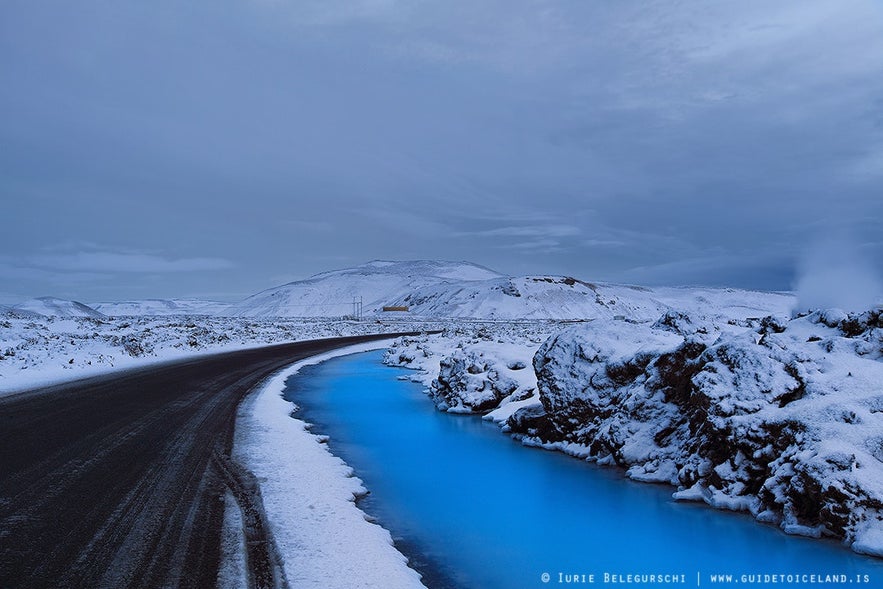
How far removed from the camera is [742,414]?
848 cm

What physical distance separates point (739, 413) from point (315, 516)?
6280mm

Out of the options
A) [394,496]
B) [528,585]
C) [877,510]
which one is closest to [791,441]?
[877,510]

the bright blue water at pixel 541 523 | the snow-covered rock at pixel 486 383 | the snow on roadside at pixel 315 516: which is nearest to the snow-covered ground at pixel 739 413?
the bright blue water at pixel 541 523

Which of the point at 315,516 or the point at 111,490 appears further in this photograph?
the point at 111,490

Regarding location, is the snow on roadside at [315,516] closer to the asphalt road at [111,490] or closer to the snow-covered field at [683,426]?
the snow-covered field at [683,426]

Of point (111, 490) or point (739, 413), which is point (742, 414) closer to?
point (739, 413)

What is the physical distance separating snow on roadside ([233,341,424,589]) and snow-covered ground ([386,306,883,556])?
15.8 feet

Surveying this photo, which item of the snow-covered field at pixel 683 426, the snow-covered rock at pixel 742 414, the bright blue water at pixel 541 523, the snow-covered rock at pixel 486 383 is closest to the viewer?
the bright blue water at pixel 541 523

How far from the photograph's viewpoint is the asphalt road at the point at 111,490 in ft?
16.0

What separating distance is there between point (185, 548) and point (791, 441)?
7.49m

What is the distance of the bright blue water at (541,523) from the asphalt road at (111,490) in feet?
7.42

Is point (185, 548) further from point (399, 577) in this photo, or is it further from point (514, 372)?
point (514, 372)

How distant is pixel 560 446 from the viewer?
11930 mm

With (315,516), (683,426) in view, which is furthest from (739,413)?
(315,516)
